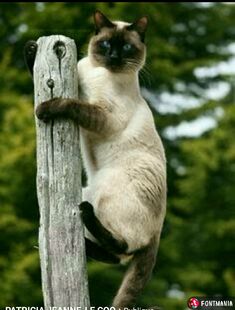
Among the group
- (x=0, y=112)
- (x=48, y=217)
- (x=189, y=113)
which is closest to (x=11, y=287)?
(x=0, y=112)

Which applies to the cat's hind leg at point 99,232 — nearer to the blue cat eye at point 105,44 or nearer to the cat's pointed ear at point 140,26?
the blue cat eye at point 105,44

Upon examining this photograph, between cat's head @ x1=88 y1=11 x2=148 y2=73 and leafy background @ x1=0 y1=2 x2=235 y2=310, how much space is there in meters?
5.35

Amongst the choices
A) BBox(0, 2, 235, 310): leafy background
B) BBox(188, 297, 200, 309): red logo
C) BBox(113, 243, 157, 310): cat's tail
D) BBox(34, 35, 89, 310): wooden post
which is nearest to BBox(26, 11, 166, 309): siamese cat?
BBox(113, 243, 157, 310): cat's tail

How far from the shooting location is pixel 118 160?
7.30 meters

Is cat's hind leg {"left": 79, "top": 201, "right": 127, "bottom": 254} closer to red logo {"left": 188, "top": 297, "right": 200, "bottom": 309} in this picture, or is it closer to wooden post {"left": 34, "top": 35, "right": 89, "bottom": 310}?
wooden post {"left": 34, "top": 35, "right": 89, "bottom": 310}

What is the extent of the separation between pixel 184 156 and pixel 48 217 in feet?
32.3

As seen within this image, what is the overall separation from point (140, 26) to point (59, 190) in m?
1.99

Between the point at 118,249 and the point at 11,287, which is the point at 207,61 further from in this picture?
the point at 118,249

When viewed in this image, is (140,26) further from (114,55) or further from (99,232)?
(99,232)

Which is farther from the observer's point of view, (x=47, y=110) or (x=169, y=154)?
(x=169, y=154)

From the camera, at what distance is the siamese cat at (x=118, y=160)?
7.03m

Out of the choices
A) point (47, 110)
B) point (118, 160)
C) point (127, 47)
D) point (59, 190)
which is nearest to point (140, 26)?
point (127, 47)

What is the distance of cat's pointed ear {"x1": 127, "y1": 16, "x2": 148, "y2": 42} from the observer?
7895mm

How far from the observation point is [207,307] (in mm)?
8742
